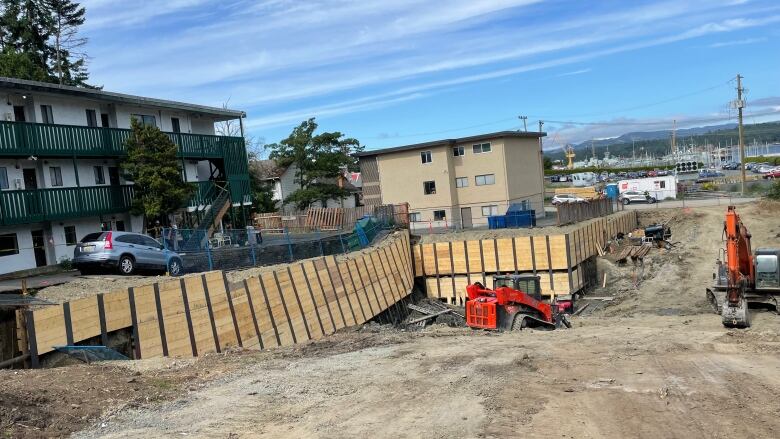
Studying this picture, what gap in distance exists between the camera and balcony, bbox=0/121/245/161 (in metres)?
24.1

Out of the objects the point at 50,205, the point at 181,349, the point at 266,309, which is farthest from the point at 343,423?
the point at 50,205

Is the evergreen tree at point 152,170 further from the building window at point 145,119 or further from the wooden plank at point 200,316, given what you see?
the wooden plank at point 200,316

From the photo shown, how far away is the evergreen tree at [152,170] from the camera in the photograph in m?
28.2

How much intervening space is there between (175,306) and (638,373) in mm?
10885

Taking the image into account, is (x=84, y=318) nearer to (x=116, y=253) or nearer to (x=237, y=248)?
(x=116, y=253)

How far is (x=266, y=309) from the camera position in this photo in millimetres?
18844

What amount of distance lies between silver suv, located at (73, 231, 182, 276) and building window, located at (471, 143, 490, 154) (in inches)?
1436

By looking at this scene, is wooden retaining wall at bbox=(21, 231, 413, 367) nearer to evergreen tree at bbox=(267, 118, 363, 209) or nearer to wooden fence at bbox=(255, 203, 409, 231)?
wooden fence at bbox=(255, 203, 409, 231)

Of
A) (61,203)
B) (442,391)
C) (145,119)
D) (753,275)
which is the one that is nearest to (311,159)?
(145,119)

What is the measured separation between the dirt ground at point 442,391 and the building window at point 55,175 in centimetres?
1663

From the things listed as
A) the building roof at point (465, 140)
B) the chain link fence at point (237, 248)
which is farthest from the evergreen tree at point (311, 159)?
the chain link fence at point (237, 248)

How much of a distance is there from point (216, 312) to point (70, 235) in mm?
13946

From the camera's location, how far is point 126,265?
20328 mm

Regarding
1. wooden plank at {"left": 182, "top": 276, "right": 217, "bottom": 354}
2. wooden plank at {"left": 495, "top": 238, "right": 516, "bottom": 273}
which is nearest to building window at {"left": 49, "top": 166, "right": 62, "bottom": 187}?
wooden plank at {"left": 182, "top": 276, "right": 217, "bottom": 354}
